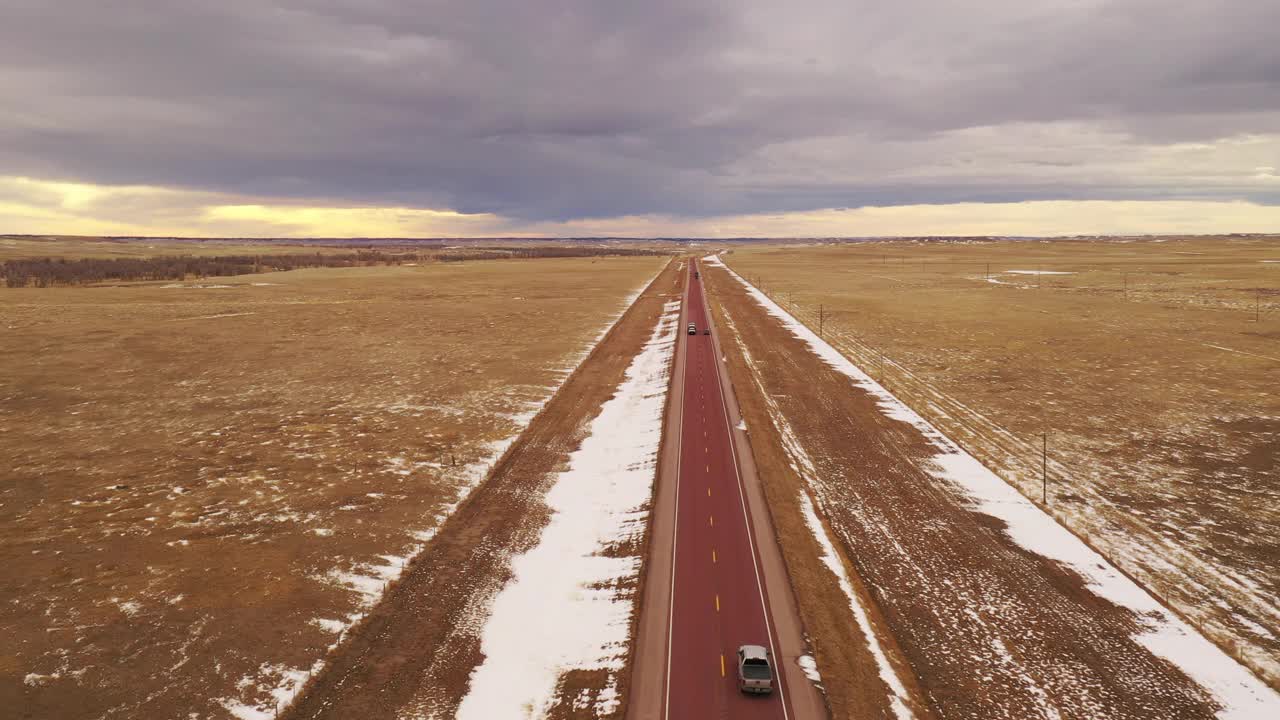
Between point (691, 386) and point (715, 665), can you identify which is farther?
point (691, 386)

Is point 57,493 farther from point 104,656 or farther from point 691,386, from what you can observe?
point 691,386

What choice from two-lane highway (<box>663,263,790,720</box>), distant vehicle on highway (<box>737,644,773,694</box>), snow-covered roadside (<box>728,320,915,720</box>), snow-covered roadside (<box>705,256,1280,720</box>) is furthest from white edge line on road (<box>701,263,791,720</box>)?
snow-covered roadside (<box>705,256,1280,720</box>)

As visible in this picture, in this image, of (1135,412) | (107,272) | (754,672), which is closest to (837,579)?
(754,672)

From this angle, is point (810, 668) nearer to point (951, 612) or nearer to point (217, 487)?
point (951, 612)

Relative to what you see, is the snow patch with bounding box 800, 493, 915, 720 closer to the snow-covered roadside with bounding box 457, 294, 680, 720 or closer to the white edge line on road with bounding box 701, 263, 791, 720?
the white edge line on road with bounding box 701, 263, 791, 720

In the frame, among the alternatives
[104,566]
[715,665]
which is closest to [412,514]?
[104,566]
